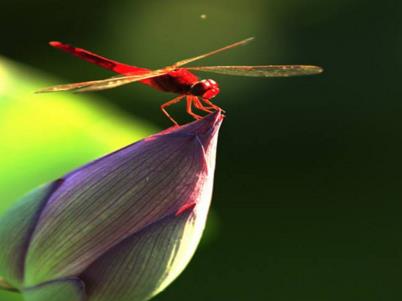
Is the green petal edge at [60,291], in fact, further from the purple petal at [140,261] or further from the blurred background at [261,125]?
the blurred background at [261,125]

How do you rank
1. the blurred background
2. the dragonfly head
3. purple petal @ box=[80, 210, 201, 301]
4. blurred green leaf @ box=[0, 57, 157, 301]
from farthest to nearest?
the blurred background
blurred green leaf @ box=[0, 57, 157, 301]
the dragonfly head
purple petal @ box=[80, 210, 201, 301]

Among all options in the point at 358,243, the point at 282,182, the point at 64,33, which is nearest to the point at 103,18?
the point at 64,33

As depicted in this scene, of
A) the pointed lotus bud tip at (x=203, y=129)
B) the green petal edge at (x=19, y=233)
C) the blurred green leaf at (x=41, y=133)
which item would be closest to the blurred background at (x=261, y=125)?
the blurred green leaf at (x=41, y=133)

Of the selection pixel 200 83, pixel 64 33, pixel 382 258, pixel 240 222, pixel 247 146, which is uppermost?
pixel 64 33

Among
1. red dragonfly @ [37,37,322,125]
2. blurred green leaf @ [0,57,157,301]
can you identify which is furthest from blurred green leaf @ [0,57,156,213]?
red dragonfly @ [37,37,322,125]

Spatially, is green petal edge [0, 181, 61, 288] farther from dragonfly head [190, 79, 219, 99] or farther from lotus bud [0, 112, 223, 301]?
dragonfly head [190, 79, 219, 99]

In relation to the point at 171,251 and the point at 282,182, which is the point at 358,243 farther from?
the point at 171,251

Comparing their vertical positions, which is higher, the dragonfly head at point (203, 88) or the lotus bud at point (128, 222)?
the dragonfly head at point (203, 88)
